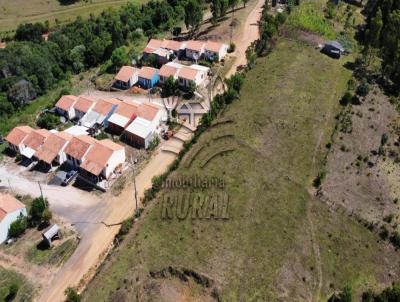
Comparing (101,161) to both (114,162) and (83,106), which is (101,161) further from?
(83,106)

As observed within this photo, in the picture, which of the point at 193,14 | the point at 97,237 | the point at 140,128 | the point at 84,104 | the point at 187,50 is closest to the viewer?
the point at 97,237

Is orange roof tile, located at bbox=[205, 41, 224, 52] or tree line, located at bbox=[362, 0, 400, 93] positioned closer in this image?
tree line, located at bbox=[362, 0, 400, 93]

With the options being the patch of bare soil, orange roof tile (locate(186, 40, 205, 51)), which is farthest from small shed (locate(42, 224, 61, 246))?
orange roof tile (locate(186, 40, 205, 51))

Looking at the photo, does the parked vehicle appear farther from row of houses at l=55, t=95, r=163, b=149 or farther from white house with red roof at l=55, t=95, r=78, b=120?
white house with red roof at l=55, t=95, r=78, b=120

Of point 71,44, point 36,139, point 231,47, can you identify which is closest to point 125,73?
point 71,44

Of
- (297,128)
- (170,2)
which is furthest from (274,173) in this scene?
(170,2)

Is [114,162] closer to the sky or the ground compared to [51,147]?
closer to the sky
